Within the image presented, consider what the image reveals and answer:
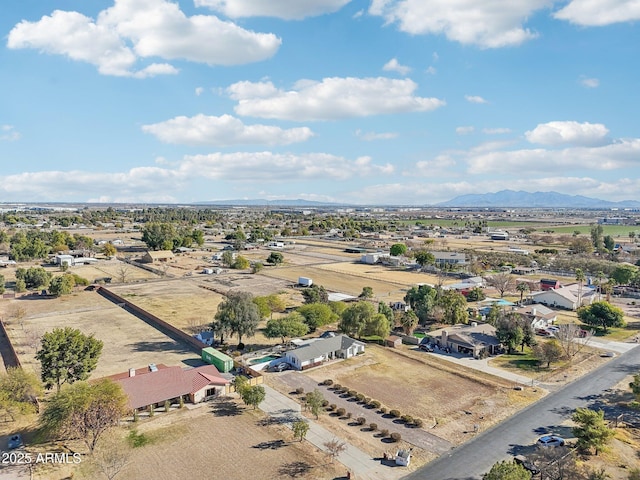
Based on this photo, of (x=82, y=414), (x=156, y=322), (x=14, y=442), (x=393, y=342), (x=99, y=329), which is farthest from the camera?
(x=156, y=322)

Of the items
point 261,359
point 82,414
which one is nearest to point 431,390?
point 261,359

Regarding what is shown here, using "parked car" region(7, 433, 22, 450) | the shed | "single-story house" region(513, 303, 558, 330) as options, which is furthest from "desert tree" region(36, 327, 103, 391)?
"single-story house" region(513, 303, 558, 330)

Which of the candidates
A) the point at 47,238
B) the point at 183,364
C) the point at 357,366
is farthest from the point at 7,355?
the point at 47,238

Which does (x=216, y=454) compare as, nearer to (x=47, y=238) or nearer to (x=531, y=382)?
(x=531, y=382)

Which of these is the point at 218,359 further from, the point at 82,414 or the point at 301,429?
the point at 301,429

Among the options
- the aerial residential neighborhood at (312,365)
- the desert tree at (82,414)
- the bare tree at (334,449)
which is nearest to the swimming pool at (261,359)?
the aerial residential neighborhood at (312,365)

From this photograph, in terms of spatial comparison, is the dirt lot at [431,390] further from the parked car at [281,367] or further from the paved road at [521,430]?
the parked car at [281,367]
